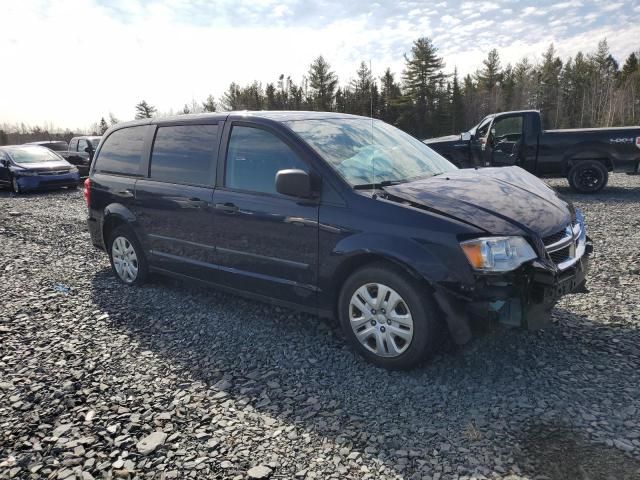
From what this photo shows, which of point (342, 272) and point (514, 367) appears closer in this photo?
point (514, 367)

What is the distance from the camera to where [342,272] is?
3.42m

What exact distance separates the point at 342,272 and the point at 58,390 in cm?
210

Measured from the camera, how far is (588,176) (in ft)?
35.7

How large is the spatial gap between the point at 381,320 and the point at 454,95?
51883 mm

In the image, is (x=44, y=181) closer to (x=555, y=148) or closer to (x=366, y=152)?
(x=366, y=152)

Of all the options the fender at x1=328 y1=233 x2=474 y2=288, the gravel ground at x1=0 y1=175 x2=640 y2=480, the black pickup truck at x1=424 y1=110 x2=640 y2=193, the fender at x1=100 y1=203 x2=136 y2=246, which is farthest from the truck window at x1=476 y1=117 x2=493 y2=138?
the fender at x1=328 y1=233 x2=474 y2=288

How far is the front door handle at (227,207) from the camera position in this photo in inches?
157

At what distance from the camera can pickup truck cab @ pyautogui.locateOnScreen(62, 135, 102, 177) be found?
18.1 meters

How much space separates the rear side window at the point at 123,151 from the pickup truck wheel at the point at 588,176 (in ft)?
31.9

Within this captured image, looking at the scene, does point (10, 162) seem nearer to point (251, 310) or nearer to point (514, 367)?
point (251, 310)

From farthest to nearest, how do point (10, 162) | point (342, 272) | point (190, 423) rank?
point (10, 162)
point (342, 272)
point (190, 423)

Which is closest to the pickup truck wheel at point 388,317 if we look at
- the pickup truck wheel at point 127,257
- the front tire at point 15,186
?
the pickup truck wheel at point 127,257

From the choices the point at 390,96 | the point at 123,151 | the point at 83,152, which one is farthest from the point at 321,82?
the point at 123,151

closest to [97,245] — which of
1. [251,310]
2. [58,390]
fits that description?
[251,310]
